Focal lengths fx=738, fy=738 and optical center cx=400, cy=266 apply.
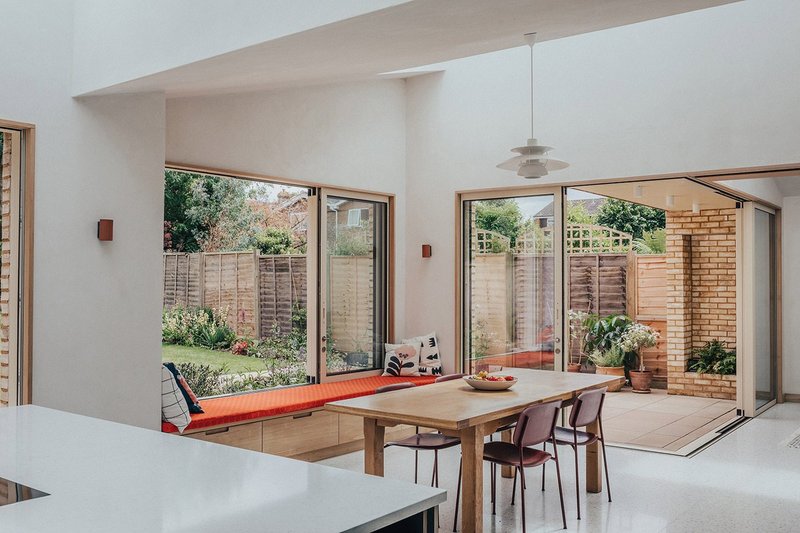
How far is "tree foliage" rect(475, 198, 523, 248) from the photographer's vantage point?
291 inches

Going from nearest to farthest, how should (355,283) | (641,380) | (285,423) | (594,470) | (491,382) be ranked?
(491,382)
(594,470)
(285,423)
(355,283)
(641,380)

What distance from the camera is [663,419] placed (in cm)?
808

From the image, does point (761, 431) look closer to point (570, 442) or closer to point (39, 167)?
point (570, 442)

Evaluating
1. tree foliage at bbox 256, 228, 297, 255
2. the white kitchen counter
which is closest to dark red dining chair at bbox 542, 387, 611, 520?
the white kitchen counter

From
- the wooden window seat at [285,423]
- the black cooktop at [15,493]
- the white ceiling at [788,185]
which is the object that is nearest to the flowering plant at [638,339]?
the white ceiling at [788,185]

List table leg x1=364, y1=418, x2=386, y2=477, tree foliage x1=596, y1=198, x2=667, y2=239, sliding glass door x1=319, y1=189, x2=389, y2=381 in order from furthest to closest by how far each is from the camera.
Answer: tree foliage x1=596, y1=198, x2=667, y2=239
sliding glass door x1=319, y1=189, x2=389, y2=381
table leg x1=364, y1=418, x2=386, y2=477

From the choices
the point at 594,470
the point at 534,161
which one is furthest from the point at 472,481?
the point at 534,161

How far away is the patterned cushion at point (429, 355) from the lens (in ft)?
25.0

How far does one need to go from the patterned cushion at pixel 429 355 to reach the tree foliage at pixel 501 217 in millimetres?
1287

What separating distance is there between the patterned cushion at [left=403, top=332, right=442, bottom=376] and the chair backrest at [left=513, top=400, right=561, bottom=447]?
10.4ft

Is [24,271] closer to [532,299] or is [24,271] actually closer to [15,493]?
[15,493]

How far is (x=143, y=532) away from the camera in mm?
1581

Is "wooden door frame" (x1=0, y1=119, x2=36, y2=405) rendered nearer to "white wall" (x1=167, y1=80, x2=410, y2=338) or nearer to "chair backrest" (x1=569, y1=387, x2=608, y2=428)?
"white wall" (x1=167, y1=80, x2=410, y2=338)

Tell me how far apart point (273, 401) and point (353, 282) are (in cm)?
187
